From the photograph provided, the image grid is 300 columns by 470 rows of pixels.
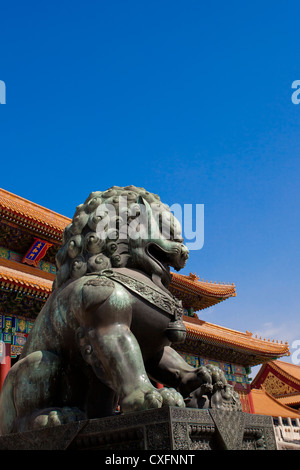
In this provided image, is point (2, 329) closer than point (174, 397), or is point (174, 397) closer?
point (174, 397)

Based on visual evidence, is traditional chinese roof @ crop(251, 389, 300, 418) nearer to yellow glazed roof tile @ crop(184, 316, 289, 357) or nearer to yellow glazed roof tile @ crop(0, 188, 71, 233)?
yellow glazed roof tile @ crop(184, 316, 289, 357)

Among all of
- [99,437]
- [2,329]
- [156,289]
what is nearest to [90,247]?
[156,289]

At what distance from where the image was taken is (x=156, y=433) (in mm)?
1757

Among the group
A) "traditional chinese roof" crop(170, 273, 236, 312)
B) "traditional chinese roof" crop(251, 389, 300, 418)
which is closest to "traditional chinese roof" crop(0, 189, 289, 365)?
"traditional chinese roof" crop(170, 273, 236, 312)

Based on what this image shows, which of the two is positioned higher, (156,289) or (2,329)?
(2,329)

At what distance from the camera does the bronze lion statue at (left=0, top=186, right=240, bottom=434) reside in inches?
84.1

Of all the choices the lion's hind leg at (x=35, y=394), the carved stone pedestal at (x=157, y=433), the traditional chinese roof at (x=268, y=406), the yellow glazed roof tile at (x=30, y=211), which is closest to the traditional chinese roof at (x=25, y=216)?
the yellow glazed roof tile at (x=30, y=211)

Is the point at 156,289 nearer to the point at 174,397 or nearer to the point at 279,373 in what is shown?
the point at 174,397

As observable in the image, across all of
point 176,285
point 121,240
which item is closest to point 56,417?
point 121,240

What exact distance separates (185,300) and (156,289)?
1620 cm

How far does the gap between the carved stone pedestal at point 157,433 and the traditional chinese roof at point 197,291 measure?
46.9ft
